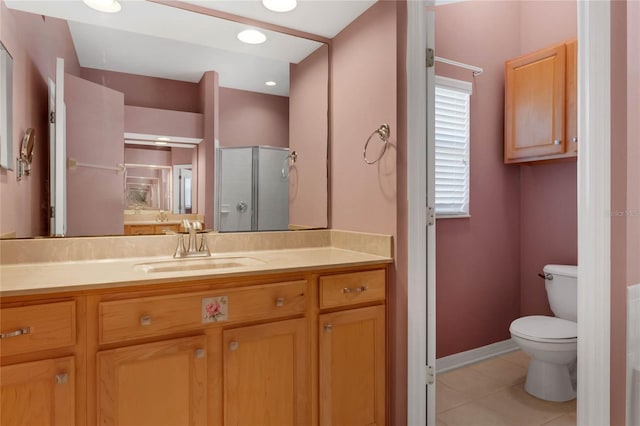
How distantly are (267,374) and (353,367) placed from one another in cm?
41

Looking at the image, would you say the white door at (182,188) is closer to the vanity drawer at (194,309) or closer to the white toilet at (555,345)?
the vanity drawer at (194,309)

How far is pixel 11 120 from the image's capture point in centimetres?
146

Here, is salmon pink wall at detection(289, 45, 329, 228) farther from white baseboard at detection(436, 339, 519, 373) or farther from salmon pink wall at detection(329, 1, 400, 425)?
white baseboard at detection(436, 339, 519, 373)

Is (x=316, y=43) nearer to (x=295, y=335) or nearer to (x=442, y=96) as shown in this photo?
(x=442, y=96)

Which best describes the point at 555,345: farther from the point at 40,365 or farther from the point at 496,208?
the point at 40,365

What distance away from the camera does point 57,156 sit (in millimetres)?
1655

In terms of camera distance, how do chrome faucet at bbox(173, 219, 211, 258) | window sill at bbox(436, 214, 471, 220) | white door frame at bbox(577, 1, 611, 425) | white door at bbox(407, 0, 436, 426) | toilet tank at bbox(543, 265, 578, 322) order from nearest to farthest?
white door frame at bbox(577, 1, 611, 425) → white door at bbox(407, 0, 436, 426) → chrome faucet at bbox(173, 219, 211, 258) → toilet tank at bbox(543, 265, 578, 322) → window sill at bbox(436, 214, 471, 220)

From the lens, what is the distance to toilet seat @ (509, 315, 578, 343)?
2123 mm

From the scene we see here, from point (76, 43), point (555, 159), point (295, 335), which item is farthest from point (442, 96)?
point (76, 43)

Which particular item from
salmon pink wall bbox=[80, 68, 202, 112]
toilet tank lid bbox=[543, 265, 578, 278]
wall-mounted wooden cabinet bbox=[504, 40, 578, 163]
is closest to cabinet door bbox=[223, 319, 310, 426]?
salmon pink wall bbox=[80, 68, 202, 112]

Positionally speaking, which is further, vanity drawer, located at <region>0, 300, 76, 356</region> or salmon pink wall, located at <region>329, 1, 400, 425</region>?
salmon pink wall, located at <region>329, 1, 400, 425</region>

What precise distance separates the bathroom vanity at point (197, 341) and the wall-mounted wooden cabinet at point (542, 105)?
151 cm

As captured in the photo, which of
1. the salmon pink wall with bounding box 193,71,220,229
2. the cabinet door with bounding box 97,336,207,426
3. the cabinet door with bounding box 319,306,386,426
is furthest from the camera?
the salmon pink wall with bounding box 193,71,220,229

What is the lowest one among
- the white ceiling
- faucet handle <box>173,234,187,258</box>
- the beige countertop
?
the beige countertop
